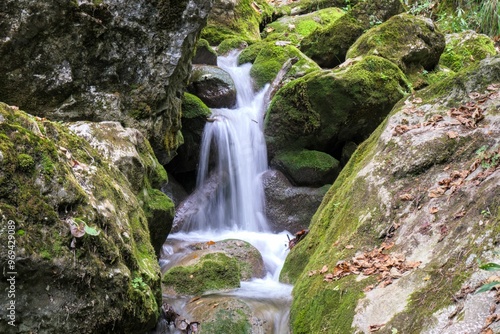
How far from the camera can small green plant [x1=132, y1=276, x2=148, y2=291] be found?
145 inches

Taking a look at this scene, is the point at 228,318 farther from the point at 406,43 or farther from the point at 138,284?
the point at 406,43

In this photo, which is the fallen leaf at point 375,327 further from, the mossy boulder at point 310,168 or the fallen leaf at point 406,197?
the mossy boulder at point 310,168

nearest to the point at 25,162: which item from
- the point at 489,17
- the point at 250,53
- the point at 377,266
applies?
the point at 377,266

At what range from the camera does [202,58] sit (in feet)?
40.0

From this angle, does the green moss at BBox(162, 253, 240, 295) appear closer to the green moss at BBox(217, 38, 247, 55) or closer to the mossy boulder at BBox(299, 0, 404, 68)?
the mossy boulder at BBox(299, 0, 404, 68)

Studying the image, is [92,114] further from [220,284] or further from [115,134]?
[220,284]

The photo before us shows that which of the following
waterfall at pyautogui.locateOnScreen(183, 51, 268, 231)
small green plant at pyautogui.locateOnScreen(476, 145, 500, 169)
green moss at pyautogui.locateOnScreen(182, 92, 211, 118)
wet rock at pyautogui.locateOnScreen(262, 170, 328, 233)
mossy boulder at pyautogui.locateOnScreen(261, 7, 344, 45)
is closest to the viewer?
small green plant at pyautogui.locateOnScreen(476, 145, 500, 169)

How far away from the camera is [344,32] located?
1189 cm

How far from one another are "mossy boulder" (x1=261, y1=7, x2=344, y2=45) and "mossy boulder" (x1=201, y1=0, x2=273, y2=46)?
0.56 meters

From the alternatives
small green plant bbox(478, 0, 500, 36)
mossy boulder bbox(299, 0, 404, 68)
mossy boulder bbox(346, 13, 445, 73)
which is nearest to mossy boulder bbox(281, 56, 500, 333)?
mossy boulder bbox(346, 13, 445, 73)

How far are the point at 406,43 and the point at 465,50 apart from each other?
1.77 m

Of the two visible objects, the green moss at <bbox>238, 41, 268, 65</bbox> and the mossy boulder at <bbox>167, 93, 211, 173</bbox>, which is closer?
the mossy boulder at <bbox>167, 93, 211, 173</bbox>

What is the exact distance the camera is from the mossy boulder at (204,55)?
12.1 meters

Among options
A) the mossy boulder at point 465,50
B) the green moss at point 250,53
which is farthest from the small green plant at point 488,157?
the green moss at point 250,53
